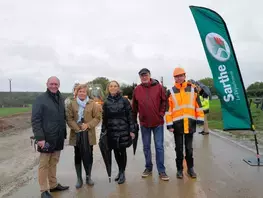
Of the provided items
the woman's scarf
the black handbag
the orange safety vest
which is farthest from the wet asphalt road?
the woman's scarf

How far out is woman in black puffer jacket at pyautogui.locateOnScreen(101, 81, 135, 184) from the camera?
5.04 meters

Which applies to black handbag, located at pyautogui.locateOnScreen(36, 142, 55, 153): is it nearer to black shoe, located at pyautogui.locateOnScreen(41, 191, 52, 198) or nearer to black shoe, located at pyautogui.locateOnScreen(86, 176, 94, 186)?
black shoe, located at pyautogui.locateOnScreen(41, 191, 52, 198)

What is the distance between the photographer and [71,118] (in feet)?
16.0

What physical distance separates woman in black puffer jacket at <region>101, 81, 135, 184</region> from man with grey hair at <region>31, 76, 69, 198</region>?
0.84m

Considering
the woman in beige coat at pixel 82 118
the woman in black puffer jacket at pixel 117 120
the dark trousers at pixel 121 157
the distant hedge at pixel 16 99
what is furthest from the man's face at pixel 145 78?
the distant hedge at pixel 16 99

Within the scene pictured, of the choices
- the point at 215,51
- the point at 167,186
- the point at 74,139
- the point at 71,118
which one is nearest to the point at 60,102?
the point at 71,118

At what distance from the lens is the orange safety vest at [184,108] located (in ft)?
17.0

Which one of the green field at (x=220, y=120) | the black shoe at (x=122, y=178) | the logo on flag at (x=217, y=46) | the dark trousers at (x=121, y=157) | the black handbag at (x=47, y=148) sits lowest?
the black shoe at (x=122, y=178)

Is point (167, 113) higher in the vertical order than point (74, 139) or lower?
higher

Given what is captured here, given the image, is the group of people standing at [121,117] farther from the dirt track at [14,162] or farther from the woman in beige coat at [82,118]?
the dirt track at [14,162]

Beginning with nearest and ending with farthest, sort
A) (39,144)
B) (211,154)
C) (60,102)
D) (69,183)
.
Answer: (39,144), (60,102), (69,183), (211,154)

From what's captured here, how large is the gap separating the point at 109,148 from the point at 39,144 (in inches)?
53.1

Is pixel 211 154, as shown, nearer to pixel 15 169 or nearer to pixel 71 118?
pixel 71 118

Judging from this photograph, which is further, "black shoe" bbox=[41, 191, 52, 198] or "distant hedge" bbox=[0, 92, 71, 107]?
"distant hedge" bbox=[0, 92, 71, 107]
